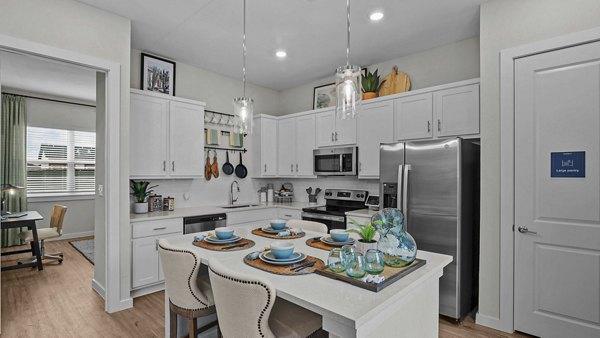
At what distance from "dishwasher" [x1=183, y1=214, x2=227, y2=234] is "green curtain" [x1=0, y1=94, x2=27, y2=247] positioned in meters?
4.05

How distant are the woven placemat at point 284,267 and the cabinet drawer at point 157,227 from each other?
2.00 m

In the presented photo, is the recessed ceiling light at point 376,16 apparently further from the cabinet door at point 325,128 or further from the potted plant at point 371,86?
the cabinet door at point 325,128

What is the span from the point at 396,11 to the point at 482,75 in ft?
3.19

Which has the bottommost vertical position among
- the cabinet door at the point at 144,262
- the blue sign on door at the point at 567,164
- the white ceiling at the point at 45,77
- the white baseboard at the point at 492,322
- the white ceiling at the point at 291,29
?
the white baseboard at the point at 492,322

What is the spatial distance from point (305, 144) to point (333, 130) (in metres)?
0.53

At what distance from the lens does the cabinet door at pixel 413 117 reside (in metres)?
3.32

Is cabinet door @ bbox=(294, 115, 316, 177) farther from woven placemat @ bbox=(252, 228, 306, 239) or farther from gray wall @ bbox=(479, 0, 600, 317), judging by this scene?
gray wall @ bbox=(479, 0, 600, 317)

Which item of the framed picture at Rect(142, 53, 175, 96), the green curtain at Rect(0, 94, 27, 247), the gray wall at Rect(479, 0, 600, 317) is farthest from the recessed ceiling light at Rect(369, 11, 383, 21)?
the green curtain at Rect(0, 94, 27, 247)

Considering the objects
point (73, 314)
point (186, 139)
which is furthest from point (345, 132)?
point (73, 314)

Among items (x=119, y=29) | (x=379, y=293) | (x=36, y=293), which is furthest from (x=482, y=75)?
(x=36, y=293)

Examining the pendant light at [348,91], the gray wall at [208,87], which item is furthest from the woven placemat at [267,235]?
the gray wall at [208,87]

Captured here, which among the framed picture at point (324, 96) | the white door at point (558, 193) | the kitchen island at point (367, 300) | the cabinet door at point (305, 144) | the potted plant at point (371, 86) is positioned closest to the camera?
the kitchen island at point (367, 300)

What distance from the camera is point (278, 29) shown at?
320 cm

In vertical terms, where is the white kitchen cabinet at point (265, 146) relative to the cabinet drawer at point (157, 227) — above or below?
above
